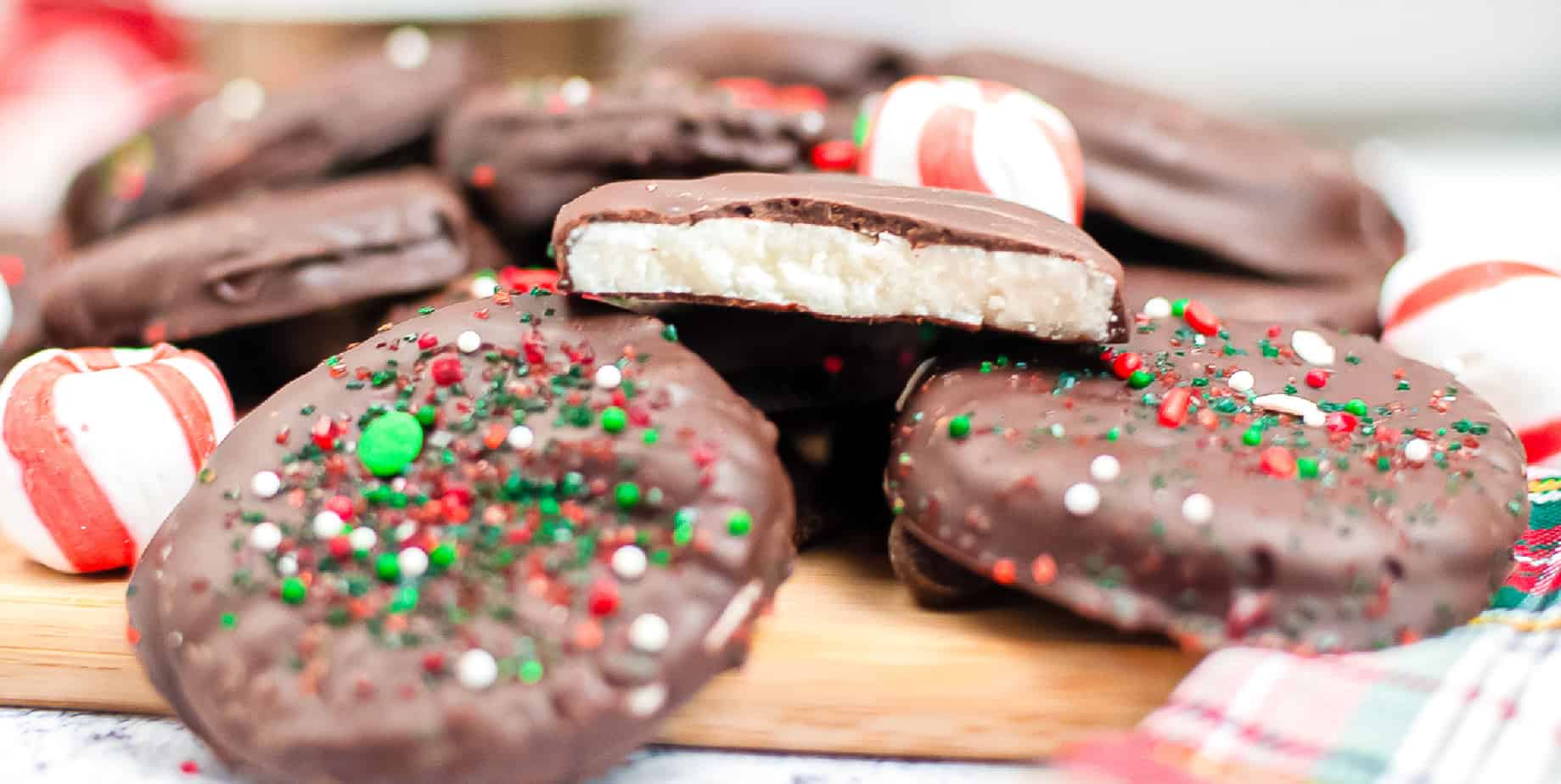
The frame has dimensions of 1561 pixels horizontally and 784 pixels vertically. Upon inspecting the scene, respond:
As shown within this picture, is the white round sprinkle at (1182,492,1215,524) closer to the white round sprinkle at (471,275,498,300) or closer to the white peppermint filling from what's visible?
the white peppermint filling

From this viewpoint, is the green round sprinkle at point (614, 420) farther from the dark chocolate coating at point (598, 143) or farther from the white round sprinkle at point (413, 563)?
the dark chocolate coating at point (598, 143)

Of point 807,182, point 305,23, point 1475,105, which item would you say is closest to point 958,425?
point 807,182

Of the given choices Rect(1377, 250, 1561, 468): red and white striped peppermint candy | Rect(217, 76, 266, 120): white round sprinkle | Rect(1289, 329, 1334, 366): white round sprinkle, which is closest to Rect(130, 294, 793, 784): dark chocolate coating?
Rect(1289, 329, 1334, 366): white round sprinkle

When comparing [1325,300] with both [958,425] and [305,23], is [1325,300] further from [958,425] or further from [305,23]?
[305,23]

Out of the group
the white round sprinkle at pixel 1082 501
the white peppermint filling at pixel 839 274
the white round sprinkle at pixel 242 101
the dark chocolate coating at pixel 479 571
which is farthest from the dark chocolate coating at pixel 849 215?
the white round sprinkle at pixel 242 101

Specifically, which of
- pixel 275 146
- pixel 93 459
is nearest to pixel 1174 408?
pixel 93 459
